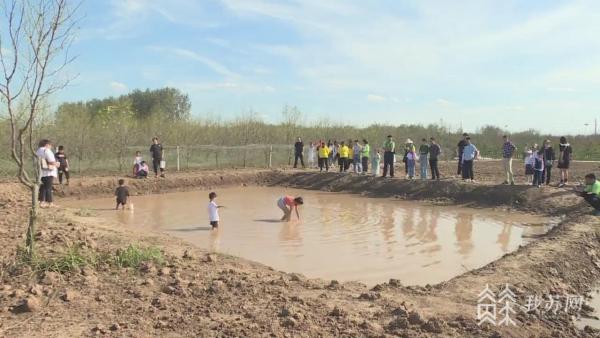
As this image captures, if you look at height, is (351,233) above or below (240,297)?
below

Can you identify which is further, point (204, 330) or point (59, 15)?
point (59, 15)

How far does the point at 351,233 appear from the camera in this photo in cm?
1153

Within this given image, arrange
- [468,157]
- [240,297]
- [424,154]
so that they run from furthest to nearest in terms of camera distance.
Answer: [424,154] → [468,157] → [240,297]

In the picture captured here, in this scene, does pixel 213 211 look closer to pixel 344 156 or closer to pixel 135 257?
pixel 135 257

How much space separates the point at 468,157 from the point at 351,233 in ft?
24.1

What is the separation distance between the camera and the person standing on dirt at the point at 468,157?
17.0m

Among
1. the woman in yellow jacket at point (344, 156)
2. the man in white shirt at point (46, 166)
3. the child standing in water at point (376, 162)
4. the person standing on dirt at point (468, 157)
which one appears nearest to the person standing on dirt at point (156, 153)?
the woman in yellow jacket at point (344, 156)

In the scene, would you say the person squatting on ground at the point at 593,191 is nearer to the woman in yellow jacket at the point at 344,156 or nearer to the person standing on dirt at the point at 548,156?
the person standing on dirt at the point at 548,156

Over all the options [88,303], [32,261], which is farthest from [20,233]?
[88,303]

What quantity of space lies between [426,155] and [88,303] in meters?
15.0

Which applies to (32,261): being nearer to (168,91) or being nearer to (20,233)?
(20,233)

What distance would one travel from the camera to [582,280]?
7.97 m

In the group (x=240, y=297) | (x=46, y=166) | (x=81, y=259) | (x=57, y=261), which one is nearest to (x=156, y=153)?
(x=46, y=166)

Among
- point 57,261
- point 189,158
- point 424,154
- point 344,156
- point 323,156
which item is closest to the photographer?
point 57,261
